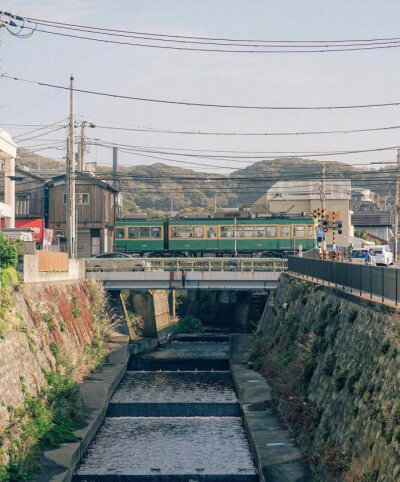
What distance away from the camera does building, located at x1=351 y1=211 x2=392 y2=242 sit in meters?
136

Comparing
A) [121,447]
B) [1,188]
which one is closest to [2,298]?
[121,447]

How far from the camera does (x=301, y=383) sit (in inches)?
1085

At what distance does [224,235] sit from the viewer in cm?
7231

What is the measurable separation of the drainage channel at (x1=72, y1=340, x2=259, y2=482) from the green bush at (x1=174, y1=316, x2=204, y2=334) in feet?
38.8

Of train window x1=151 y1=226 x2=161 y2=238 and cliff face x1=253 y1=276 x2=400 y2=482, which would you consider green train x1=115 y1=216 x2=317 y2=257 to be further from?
cliff face x1=253 y1=276 x2=400 y2=482

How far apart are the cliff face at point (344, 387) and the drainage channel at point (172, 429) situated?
2.37 meters

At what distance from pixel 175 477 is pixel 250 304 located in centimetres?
4113

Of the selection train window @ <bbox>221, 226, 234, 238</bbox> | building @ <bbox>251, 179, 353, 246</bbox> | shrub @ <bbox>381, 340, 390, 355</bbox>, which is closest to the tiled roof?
building @ <bbox>251, 179, 353, 246</bbox>

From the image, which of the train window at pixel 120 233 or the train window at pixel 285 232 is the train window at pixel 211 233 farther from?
the train window at pixel 120 233

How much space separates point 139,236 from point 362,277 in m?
48.2

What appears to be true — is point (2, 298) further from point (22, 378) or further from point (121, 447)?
point (121, 447)

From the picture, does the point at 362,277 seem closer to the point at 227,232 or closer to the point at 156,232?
the point at 227,232

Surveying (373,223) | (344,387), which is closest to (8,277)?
(344,387)

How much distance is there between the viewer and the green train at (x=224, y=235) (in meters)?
72.2
